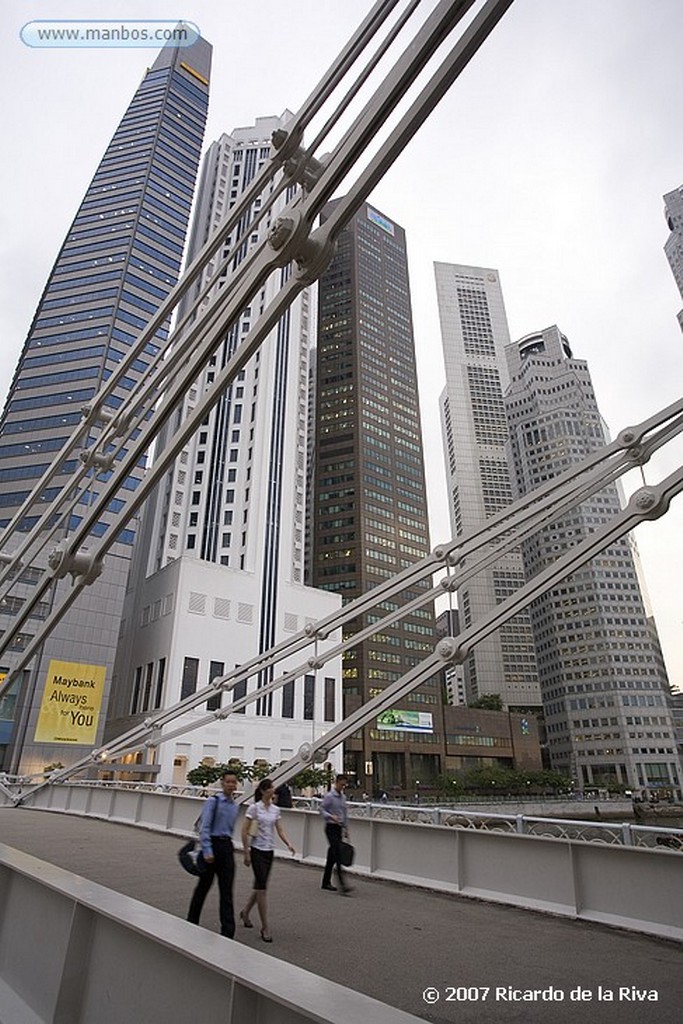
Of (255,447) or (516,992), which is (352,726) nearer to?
(516,992)

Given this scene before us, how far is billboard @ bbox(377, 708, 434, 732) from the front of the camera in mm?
80500

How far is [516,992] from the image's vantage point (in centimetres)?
448

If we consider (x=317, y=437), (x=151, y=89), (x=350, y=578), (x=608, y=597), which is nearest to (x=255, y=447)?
(x=350, y=578)

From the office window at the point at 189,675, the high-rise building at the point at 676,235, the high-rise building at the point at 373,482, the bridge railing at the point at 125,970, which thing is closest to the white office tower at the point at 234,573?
the office window at the point at 189,675

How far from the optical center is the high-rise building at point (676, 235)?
334ft

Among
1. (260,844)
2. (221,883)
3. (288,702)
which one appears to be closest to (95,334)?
(288,702)

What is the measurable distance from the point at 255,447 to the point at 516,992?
60.2 metres

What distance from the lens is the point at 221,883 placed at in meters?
5.39

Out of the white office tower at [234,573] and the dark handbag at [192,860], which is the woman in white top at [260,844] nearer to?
the dark handbag at [192,860]

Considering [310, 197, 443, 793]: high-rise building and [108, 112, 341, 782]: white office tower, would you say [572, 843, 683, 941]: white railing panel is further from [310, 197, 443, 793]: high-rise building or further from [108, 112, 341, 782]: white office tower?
[310, 197, 443, 793]: high-rise building

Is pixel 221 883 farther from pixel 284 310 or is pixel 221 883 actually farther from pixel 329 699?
pixel 329 699

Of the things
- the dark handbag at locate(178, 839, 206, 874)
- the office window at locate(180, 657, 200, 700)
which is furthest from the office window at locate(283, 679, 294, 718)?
the dark handbag at locate(178, 839, 206, 874)

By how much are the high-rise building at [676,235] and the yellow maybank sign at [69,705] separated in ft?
345

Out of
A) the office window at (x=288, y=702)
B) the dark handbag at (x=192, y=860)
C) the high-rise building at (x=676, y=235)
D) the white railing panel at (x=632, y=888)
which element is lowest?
the white railing panel at (x=632, y=888)
